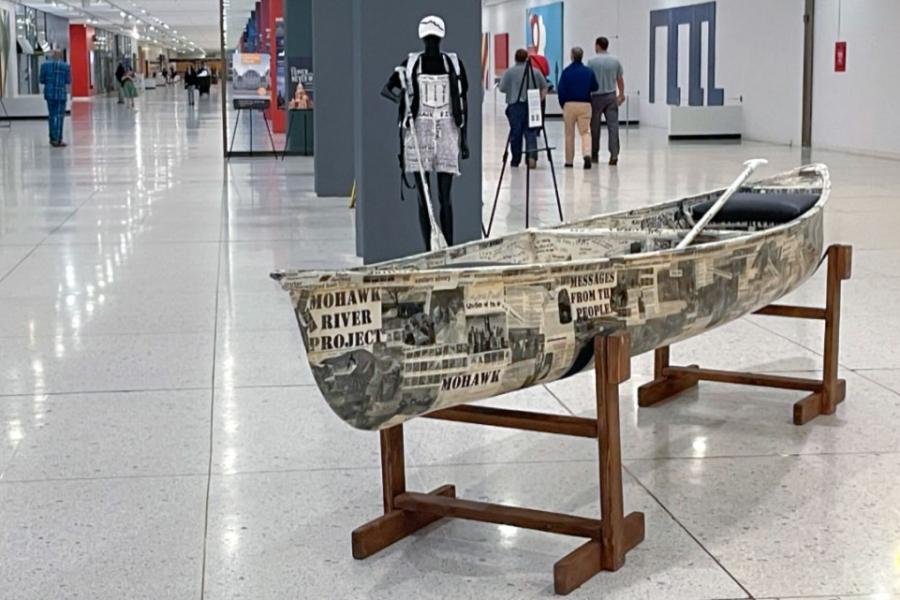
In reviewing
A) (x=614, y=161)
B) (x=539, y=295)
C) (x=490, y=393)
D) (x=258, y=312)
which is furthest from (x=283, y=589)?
→ (x=614, y=161)

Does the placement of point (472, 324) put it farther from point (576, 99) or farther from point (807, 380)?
point (576, 99)

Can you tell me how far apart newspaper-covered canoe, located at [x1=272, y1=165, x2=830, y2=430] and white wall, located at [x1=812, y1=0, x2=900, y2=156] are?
1609 centimetres

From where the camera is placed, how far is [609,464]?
147 inches

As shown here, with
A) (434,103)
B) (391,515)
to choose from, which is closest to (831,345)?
(391,515)

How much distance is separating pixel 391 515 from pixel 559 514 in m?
0.50

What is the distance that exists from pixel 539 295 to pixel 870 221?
29.0 feet

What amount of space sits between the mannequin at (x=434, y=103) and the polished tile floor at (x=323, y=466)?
1365 mm

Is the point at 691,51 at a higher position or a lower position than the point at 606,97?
higher

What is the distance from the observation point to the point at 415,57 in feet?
28.2

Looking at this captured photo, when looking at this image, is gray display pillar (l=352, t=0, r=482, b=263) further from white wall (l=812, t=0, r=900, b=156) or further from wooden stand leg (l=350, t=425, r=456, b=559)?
white wall (l=812, t=0, r=900, b=156)

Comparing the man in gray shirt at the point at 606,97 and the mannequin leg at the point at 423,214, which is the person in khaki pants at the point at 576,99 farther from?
the mannequin leg at the point at 423,214

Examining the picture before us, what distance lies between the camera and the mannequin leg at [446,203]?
9.02 metres

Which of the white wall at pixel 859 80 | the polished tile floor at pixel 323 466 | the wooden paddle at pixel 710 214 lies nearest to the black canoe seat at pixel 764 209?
the wooden paddle at pixel 710 214

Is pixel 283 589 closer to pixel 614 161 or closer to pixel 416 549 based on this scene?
pixel 416 549
